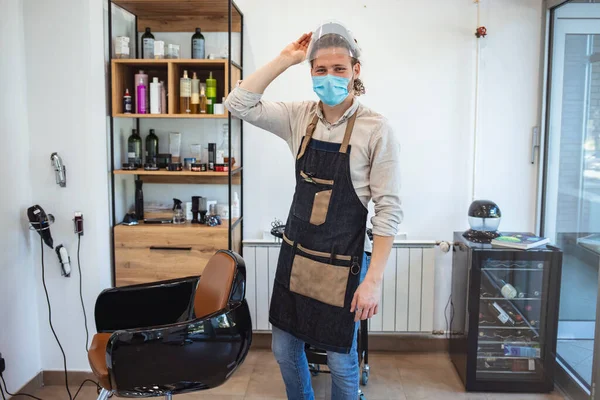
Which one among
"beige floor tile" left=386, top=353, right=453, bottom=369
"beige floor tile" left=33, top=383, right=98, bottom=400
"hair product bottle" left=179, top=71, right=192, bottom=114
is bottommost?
"beige floor tile" left=33, top=383, right=98, bottom=400

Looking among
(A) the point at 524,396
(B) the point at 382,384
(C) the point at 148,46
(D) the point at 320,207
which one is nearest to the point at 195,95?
(C) the point at 148,46

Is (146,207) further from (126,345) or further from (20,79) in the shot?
(126,345)

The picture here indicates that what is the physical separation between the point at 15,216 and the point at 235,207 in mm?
1147

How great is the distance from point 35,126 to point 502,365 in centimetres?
270

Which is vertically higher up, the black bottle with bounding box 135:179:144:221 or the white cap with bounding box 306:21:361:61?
the white cap with bounding box 306:21:361:61

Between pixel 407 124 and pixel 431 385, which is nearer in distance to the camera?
pixel 431 385

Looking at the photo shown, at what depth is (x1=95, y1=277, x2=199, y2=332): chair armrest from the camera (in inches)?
91.3

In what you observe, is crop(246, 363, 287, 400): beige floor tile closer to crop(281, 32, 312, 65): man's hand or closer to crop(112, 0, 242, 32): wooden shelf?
crop(281, 32, 312, 65): man's hand

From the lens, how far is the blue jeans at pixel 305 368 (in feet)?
6.44

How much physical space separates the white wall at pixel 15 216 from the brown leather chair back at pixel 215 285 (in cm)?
105

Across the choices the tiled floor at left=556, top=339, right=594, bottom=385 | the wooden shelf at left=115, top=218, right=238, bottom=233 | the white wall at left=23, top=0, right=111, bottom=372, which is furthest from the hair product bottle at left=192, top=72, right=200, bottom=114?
the tiled floor at left=556, top=339, right=594, bottom=385

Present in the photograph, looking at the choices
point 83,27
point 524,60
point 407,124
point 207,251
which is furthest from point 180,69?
point 524,60

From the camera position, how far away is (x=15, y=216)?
270 centimetres

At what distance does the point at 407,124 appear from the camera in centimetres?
333
